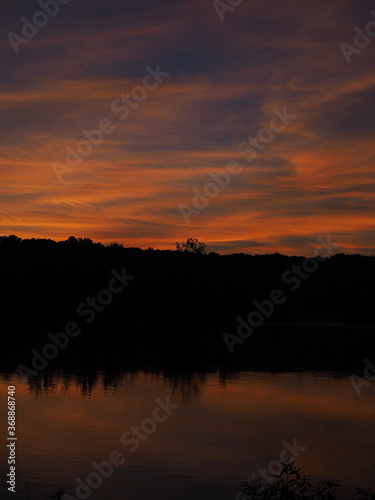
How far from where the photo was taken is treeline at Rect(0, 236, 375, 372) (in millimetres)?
123312

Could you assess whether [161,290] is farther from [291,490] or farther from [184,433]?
[291,490]

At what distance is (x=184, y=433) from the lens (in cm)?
3334

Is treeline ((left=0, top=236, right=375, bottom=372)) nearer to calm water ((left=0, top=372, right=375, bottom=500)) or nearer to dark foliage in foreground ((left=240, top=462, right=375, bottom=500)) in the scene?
calm water ((left=0, top=372, right=375, bottom=500))

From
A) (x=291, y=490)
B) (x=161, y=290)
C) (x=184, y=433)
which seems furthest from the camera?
(x=161, y=290)

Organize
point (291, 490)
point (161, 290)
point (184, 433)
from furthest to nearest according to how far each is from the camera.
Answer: point (161, 290) → point (184, 433) → point (291, 490)

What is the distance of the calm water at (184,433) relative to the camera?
2498cm

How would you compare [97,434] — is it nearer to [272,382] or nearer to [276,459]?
[276,459]

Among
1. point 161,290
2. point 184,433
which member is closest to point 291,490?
point 184,433

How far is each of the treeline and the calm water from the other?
44.9 m

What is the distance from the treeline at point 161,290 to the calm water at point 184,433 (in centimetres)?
4488

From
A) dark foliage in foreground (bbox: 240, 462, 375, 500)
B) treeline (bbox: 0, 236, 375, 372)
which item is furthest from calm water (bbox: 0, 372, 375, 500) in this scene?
treeline (bbox: 0, 236, 375, 372)

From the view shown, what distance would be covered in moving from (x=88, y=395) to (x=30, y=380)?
26.9 ft

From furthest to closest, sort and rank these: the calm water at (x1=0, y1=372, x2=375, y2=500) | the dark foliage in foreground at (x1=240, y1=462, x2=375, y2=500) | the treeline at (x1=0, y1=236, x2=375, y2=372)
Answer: the treeline at (x1=0, y1=236, x2=375, y2=372), the calm water at (x1=0, y1=372, x2=375, y2=500), the dark foliage in foreground at (x1=240, y1=462, x2=375, y2=500)

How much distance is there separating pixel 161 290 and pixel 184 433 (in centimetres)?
11955
